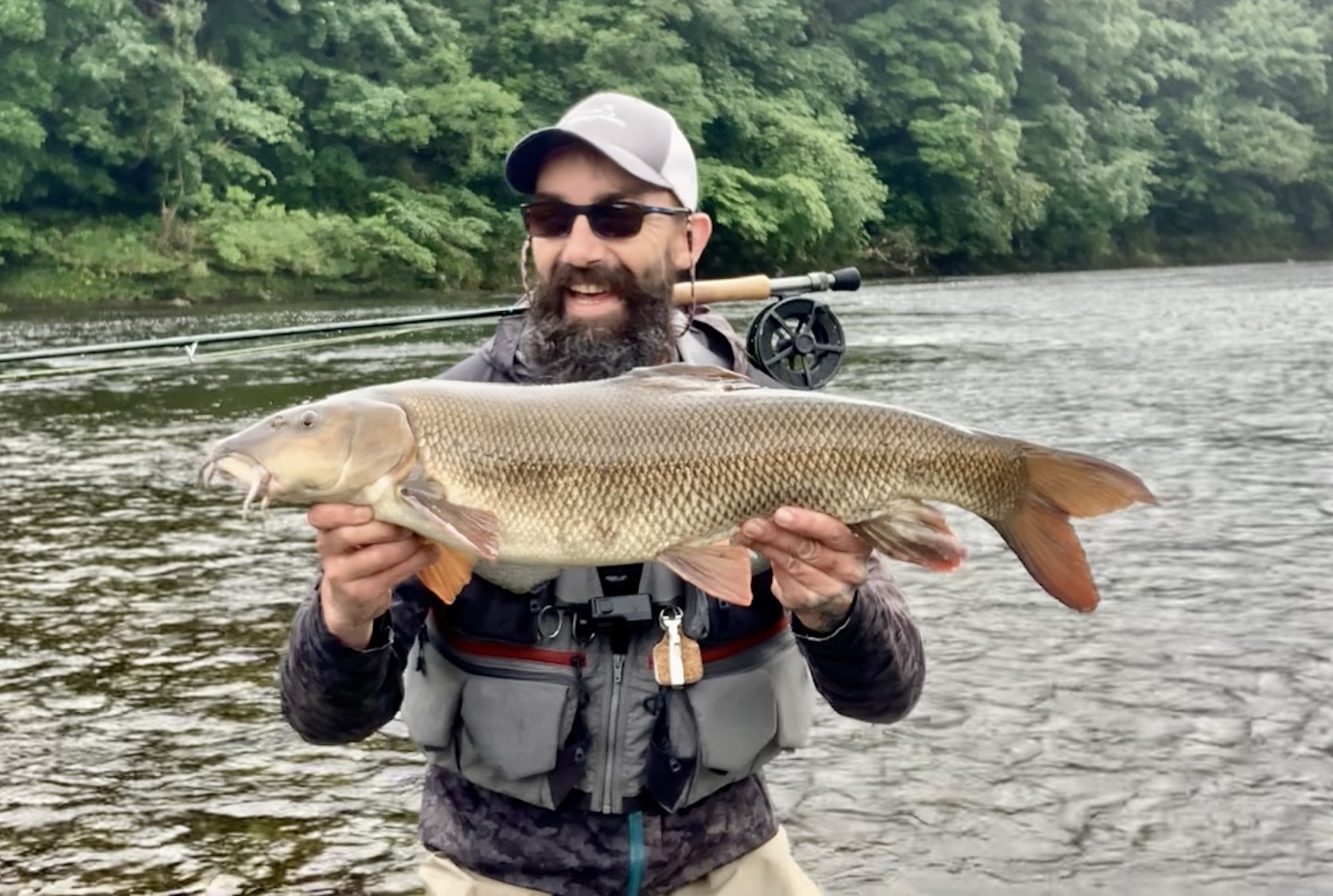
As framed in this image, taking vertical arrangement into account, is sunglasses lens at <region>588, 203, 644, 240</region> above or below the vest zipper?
above

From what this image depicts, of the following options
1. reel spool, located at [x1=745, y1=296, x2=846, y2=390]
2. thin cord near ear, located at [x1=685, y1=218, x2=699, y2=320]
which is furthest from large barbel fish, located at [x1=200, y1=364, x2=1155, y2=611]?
reel spool, located at [x1=745, y1=296, x2=846, y2=390]

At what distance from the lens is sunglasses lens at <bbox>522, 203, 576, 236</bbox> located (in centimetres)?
298

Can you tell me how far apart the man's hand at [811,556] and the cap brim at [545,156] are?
838mm

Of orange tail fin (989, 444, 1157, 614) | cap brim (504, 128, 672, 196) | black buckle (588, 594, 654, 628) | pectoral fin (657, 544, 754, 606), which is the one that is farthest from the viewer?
cap brim (504, 128, 672, 196)

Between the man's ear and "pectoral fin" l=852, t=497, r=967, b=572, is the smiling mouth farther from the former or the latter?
"pectoral fin" l=852, t=497, r=967, b=572

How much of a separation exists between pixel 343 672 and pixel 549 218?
1.05 metres

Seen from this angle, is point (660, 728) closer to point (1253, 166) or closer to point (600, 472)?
point (600, 472)

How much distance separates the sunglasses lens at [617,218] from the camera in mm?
2969

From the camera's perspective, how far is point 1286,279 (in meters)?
34.8

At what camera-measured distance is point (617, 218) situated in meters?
2.97

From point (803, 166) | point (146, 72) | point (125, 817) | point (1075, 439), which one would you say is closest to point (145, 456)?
point (125, 817)

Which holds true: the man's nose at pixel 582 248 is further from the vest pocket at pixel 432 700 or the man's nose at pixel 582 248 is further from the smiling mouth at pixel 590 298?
the vest pocket at pixel 432 700

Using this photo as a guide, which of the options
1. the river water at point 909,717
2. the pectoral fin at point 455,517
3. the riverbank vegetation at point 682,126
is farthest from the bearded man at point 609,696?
the riverbank vegetation at point 682,126

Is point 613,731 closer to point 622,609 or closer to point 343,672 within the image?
point 622,609
